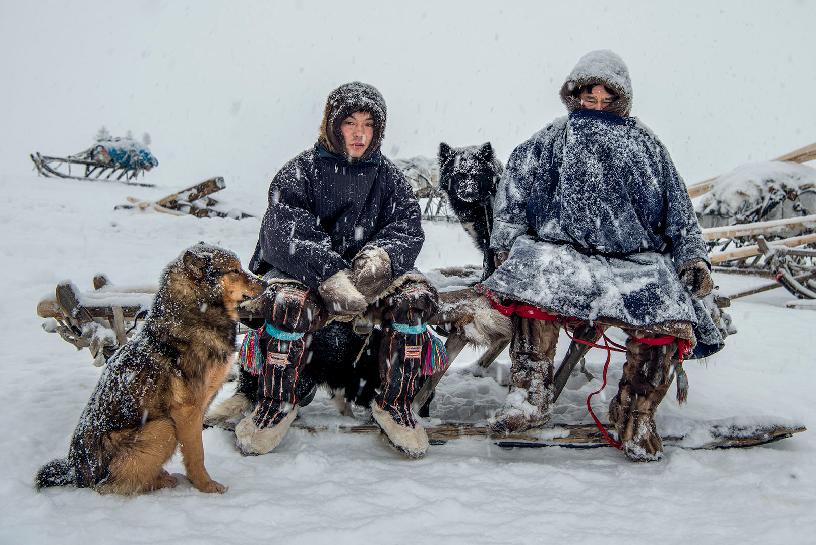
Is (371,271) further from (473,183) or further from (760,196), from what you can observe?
(760,196)

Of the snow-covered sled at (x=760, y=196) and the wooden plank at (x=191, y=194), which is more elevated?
the wooden plank at (x=191, y=194)

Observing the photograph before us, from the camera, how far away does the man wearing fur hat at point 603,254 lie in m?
2.67

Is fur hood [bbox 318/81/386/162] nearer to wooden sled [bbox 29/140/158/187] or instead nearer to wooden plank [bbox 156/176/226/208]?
wooden plank [bbox 156/176/226/208]

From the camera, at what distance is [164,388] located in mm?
2008

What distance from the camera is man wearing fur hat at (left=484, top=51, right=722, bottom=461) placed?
267cm

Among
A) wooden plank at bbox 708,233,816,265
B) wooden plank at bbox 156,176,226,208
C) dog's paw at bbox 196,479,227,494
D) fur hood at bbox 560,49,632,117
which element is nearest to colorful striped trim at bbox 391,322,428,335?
dog's paw at bbox 196,479,227,494

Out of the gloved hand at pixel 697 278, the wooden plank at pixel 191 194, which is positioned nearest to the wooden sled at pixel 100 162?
the wooden plank at pixel 191 194

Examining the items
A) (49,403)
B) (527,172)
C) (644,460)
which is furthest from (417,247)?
(49,403)

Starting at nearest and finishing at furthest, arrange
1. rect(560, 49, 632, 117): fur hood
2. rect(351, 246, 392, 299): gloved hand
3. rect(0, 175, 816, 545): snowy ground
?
rect(0, 175, 816, 545): snowy ground
rect(351, 246, 392, 299): gloved hand
rect(560, 49, 632, 117): fur hood

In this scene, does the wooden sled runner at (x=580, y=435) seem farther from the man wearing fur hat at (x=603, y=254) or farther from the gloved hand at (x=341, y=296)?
the gloved hand at (x=341, y=296)

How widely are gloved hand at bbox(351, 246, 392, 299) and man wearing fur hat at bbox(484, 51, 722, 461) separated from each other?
0.59 meters

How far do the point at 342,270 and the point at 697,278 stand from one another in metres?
1.92

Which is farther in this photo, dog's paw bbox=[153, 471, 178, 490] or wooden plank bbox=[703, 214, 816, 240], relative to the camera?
wooden plank bbox=[703, 214, 816, 240]

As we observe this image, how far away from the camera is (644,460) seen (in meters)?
2.60
